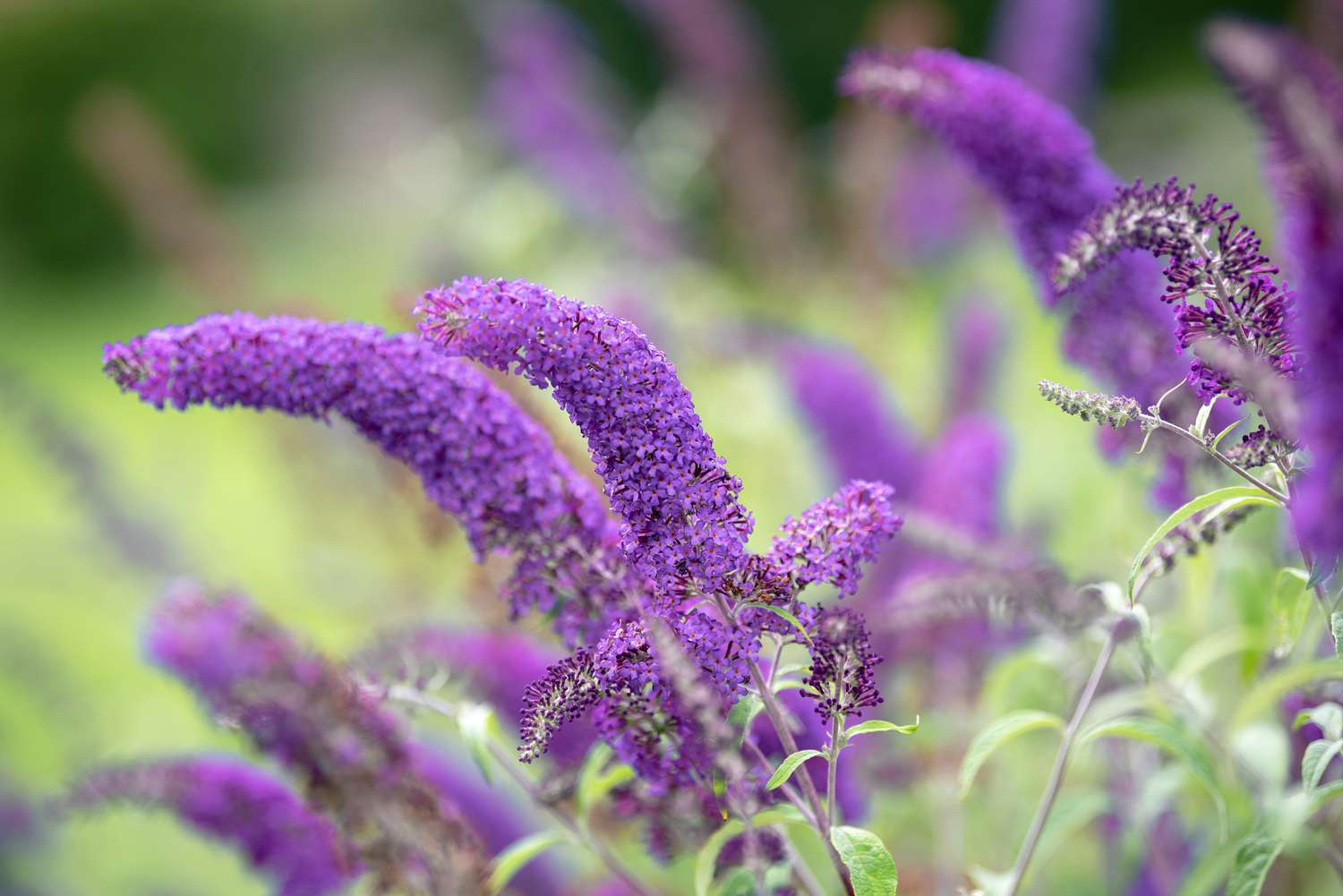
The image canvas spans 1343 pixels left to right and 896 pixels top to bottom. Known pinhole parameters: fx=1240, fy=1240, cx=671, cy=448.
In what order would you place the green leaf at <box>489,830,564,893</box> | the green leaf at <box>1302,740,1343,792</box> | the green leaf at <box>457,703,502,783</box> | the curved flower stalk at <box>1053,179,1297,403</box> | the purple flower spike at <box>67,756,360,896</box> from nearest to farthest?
the curved flower stalk at <box>1053,179,1297,403</box>
the green leaf at <box>1302,740,1343,792</box>
the green leaf at <box>457,703,502,783</box>
the green leaf at <box>489,830,564,893</box>
the purple flower spike at <box>67,756,360,896</box>

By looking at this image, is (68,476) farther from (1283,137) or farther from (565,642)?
(1283,137)

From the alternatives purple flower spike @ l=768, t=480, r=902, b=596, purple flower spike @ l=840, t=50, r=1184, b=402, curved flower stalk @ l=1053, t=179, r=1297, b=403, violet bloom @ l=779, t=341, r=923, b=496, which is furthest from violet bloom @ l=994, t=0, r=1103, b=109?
purple flower spike @ l=768, t=480, r=902, b=596

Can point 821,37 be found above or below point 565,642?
above

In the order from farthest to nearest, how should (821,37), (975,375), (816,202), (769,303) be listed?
(821,37) < (816,202) < (769,303) < (975,375)

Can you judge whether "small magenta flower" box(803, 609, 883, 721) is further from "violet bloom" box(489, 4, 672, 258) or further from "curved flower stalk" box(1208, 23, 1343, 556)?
"violet bloom" box(489, 4, 672, 258)

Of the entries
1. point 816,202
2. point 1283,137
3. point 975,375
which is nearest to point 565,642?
point 1283,137

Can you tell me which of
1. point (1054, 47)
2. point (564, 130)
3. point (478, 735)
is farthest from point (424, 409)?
point (1054, 47)
